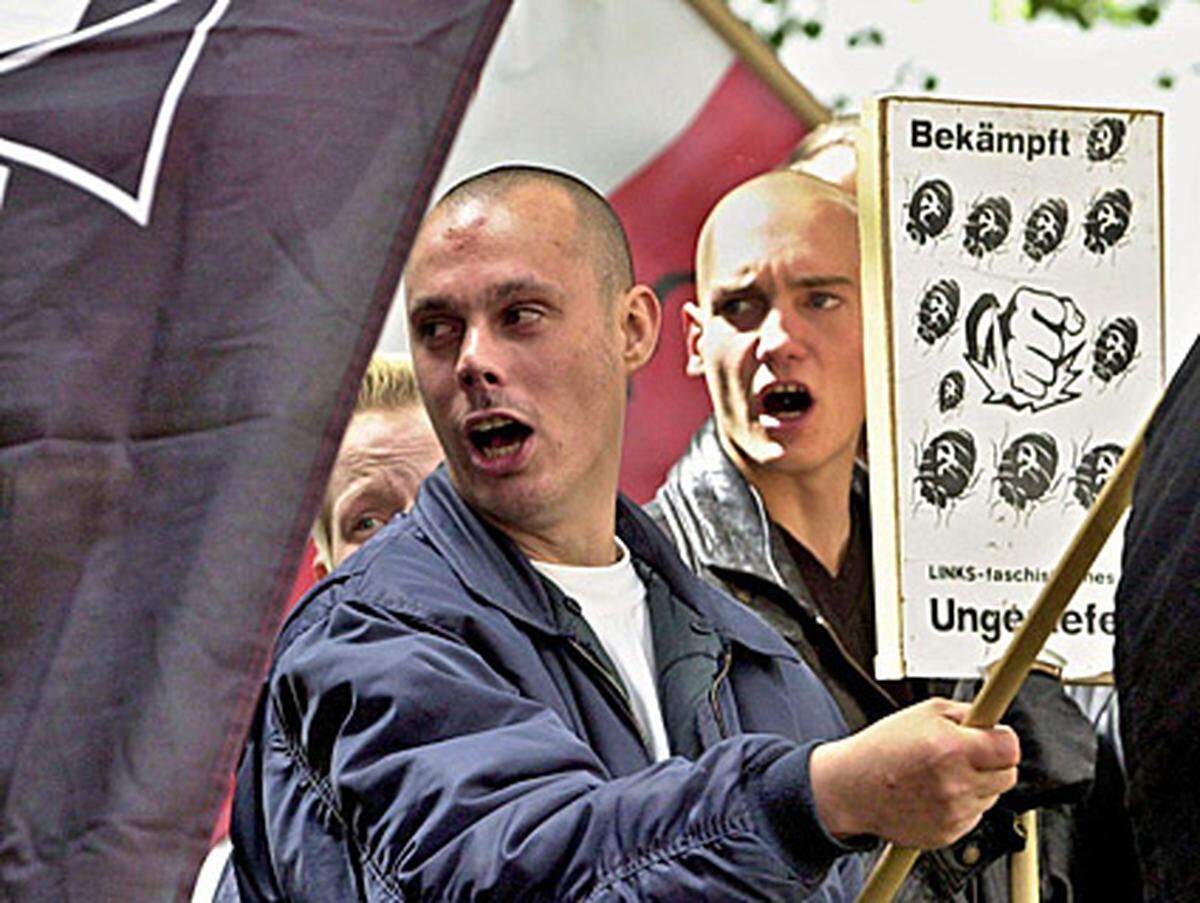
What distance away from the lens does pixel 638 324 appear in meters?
4.05

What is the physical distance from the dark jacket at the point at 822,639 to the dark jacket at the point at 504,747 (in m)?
0.44

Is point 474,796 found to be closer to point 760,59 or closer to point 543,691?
point 543,691

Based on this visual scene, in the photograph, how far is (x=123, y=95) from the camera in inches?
143

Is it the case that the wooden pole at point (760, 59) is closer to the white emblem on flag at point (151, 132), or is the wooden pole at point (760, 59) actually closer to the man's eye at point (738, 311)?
the man's eye at point (738, 311)

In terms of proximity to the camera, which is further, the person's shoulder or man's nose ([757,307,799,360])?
man's nose ([757,307,799,360])

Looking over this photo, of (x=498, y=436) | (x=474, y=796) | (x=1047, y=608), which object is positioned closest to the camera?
(x=1047, y=608)

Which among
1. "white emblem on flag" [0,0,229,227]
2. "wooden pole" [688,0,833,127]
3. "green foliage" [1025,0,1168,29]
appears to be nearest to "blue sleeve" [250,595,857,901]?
"white emblem on flag" [0,0,229,227]

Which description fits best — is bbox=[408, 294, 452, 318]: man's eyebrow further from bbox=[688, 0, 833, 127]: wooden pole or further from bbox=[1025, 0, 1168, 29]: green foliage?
bbox=[1025, 0, 1168, 29]: green foliage

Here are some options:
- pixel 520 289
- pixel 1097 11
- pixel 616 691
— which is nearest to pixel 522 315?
pixel 520 289

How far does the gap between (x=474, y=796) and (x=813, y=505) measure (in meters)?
1.64

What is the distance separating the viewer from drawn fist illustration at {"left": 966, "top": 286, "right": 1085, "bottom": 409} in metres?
4.15

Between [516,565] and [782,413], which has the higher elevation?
[782,413]

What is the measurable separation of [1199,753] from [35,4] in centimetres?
194

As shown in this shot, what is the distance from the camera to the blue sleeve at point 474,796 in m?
3.11
